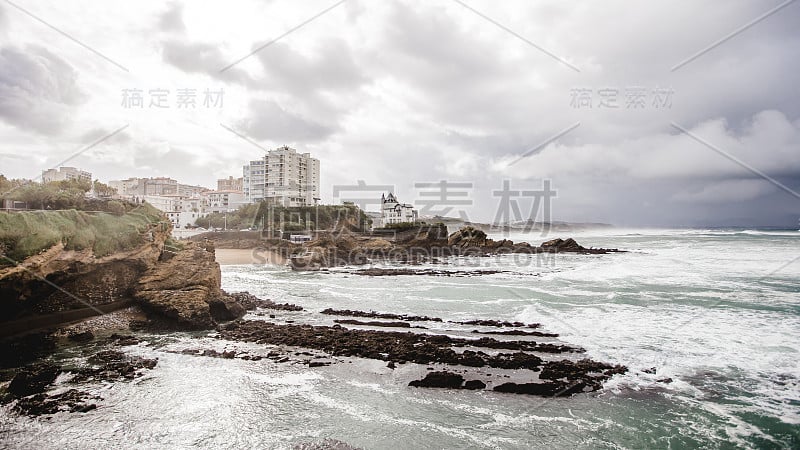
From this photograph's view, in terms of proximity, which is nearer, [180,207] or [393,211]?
[180,207]

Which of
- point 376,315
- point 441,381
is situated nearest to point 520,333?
point 441,381

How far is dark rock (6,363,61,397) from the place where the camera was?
805 centimetres

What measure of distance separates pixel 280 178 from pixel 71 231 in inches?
2650

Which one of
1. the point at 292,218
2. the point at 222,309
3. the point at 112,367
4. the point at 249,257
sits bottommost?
the point at 112,367

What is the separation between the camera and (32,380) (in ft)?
27.8

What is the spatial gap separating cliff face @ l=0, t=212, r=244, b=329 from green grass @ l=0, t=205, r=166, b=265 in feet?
0.69

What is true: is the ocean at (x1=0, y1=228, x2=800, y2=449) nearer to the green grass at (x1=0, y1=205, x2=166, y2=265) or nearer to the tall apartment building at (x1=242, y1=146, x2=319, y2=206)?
the green grass at (x1=0, y1=205, x2=166, y2=265)

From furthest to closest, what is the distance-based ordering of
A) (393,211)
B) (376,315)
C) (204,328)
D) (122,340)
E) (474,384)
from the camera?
(393,211) < (376,315) < (204,328) < (122,340) < (474,384)

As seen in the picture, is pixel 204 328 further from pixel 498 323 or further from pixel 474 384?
pixel 498 323

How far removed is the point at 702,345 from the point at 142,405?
1453cm

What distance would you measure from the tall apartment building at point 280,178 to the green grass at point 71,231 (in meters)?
58.5

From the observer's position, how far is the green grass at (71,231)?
11.1 m

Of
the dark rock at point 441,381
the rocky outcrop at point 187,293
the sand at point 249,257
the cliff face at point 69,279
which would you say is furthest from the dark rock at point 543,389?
the sand at point 249,257

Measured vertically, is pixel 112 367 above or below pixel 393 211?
below
